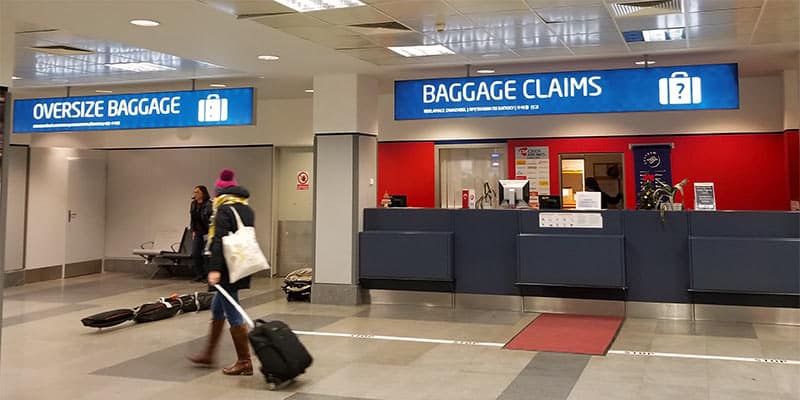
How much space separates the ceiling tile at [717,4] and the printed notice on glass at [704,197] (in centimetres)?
274

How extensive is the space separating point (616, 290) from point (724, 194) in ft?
9.93

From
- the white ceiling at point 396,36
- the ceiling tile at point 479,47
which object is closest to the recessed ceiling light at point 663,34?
the white ceiling at point 396,36

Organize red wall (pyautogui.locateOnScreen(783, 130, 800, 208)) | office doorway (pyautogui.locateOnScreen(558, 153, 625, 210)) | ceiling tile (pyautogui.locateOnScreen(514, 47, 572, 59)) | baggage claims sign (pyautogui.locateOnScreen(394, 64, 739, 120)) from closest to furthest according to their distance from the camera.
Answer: baggage claims sign (pyautogui.locateOnScreen(394, 64, 739, 120)) → ceiling tile (pyautogui.locateOnScreen(514, 47, 572, 59)) → red wall (pyautogui.locateOnScreen(783, 130, 800, 208)) → office doorway (pyautogui.locateOnScreen(558, 153, 625, 210))

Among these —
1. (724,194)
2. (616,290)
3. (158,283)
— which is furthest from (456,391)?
(158,283)

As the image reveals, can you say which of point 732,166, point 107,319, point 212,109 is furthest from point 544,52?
point 107,319

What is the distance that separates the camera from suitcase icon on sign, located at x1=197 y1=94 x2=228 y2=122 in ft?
24.3

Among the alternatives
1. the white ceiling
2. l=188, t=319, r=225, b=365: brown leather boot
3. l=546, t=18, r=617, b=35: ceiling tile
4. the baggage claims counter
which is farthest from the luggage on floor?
l=546, t=18, r=617, b=35: ceiling tile

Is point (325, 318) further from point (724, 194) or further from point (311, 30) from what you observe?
point (724, 194)

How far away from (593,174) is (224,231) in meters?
6.71

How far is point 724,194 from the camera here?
956cm

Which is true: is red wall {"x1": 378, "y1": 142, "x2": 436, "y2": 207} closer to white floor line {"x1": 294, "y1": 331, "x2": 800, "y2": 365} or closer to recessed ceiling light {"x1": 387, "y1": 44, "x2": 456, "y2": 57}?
recessed ceiling light {"x1": 387, "y1": 44, "x2": 456, "y2": 57}

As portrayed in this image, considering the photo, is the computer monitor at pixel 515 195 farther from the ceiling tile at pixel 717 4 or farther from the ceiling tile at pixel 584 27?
the ceiling tile at pixel 717 4

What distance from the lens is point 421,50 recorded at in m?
7.30

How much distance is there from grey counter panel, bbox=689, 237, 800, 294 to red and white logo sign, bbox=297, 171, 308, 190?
6359 millimetres
